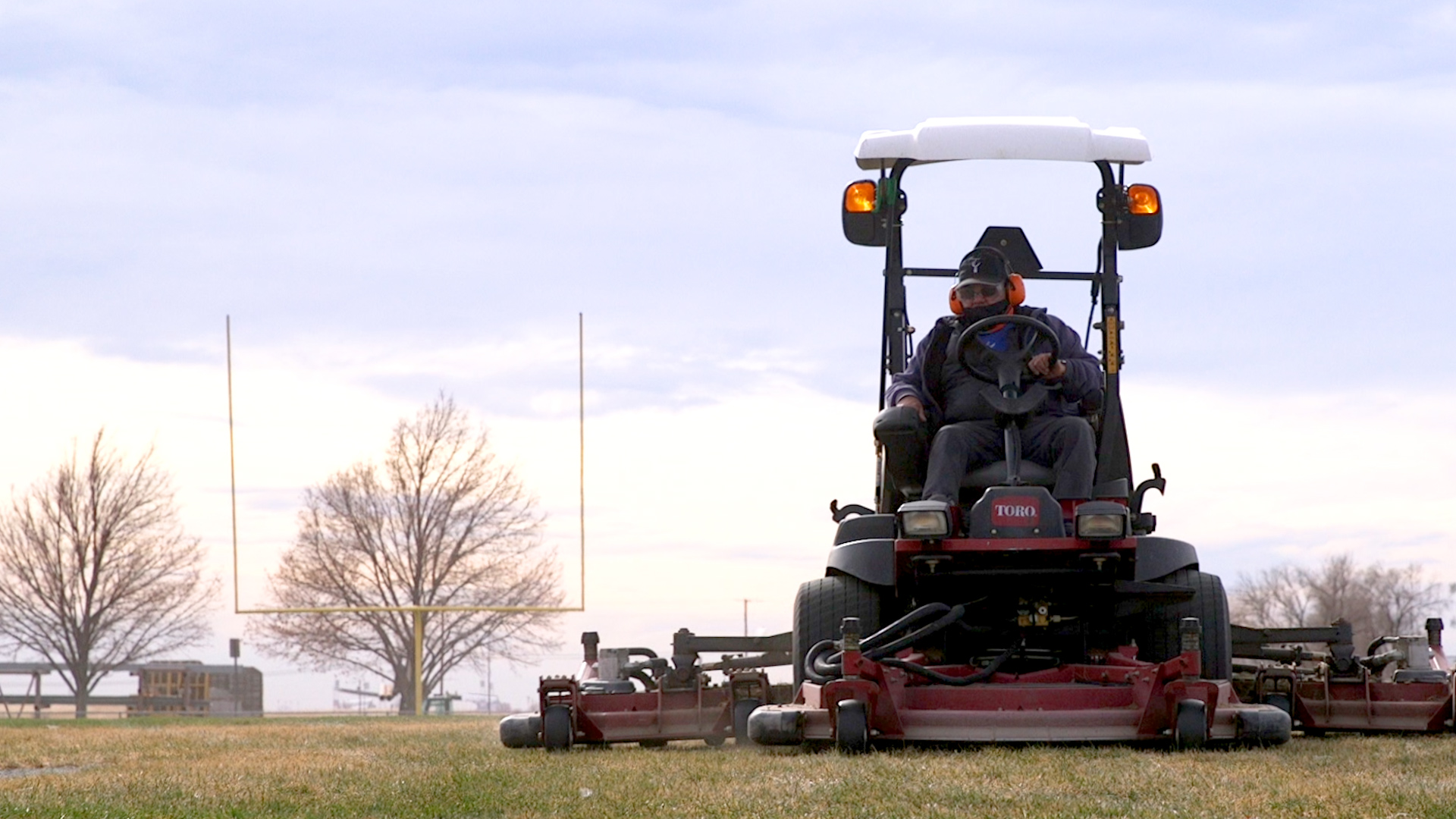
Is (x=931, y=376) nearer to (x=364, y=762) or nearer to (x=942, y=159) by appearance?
(x=942, y=159)

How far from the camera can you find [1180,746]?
740cm

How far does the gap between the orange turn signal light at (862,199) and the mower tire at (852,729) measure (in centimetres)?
318

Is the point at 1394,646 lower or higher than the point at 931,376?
lower

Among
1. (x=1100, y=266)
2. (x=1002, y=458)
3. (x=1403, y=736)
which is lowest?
(x=1403, y=736)

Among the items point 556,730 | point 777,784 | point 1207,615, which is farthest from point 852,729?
point 1207,615

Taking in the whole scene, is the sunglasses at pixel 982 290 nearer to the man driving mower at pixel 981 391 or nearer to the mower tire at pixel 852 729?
the man driving mower at pixel 981 391

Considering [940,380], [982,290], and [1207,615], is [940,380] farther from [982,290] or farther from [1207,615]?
[1207,615]

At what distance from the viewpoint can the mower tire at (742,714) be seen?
30.0ft

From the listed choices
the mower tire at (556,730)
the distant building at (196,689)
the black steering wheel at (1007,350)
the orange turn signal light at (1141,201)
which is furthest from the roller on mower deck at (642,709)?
the distant building at (196,689)

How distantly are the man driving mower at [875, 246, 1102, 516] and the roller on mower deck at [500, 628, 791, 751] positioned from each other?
1.54 m

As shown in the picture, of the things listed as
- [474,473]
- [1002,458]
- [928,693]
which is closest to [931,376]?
[1002,458]

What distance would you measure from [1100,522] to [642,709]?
8.65ft

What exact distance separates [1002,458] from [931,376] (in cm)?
63

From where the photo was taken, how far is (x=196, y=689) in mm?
47781
